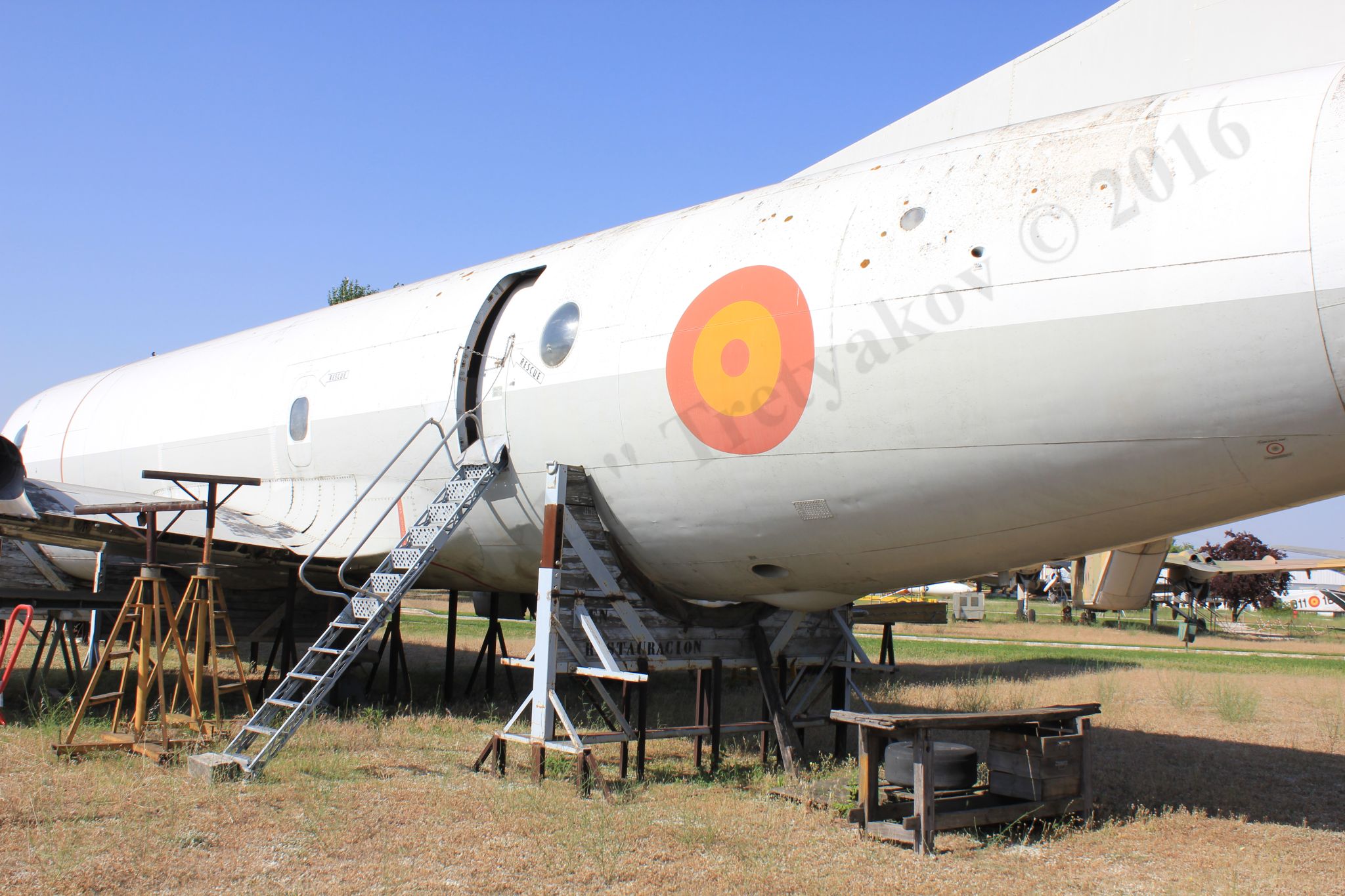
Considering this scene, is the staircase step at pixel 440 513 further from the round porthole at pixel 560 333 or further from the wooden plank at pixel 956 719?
the wooden plank at pixel 956 719

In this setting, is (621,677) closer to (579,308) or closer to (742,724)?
(742,724)

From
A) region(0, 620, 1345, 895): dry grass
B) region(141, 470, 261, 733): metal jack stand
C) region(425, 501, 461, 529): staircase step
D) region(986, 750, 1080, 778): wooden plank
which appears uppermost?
region(425, 501, 461, 529): staircase step

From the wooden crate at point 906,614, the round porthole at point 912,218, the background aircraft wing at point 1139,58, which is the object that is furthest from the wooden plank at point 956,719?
the wooden crate at point 906,614

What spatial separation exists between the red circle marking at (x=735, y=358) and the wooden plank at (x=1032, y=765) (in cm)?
346

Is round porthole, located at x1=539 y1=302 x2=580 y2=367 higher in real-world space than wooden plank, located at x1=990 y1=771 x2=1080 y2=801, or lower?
higher

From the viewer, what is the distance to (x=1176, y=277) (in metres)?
5.53

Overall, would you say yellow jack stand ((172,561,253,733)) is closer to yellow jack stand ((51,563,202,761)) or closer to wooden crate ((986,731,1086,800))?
yellow jack stand ((51,563,202,761))

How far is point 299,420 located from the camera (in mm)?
11516

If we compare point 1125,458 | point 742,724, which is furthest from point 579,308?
point 1125,458

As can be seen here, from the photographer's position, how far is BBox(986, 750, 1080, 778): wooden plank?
720 centimetres

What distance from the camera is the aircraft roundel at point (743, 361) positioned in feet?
22.9

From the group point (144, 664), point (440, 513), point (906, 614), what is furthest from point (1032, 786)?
point (906, 614)

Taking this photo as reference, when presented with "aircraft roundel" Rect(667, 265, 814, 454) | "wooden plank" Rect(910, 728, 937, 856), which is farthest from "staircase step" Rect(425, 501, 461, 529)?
"wooden plank" Rect(910, 728, 937, 856)

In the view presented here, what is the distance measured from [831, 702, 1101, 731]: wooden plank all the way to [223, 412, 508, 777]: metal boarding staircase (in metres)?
3.70
